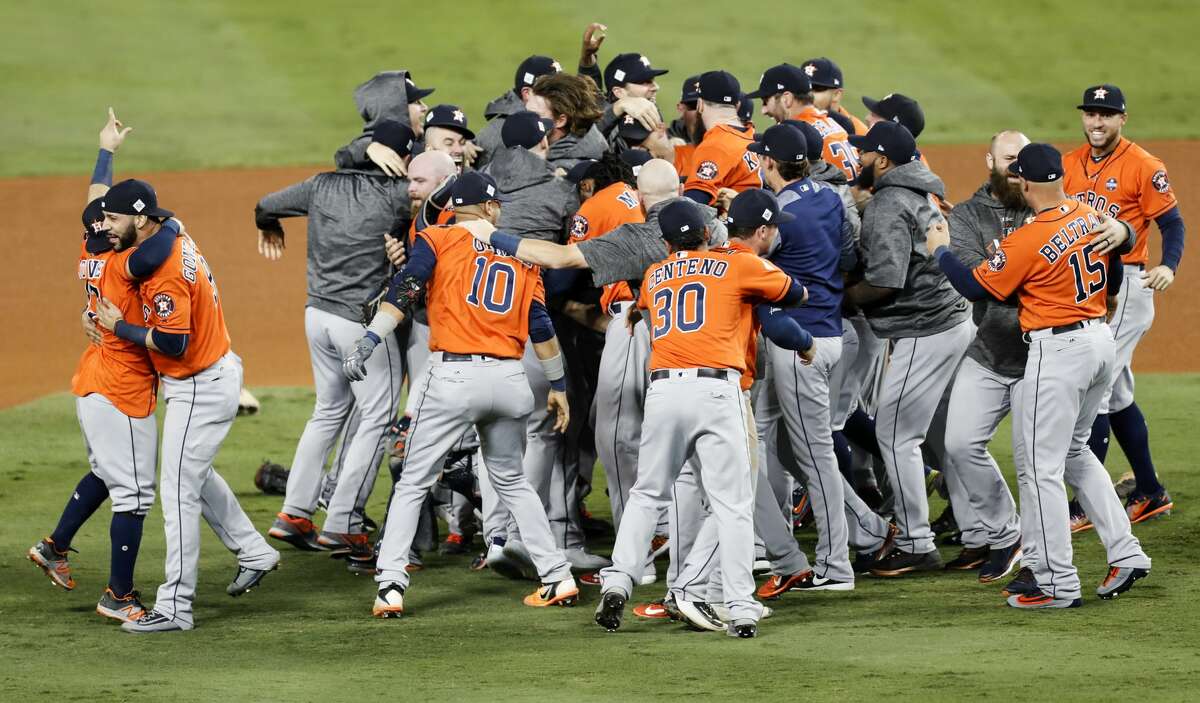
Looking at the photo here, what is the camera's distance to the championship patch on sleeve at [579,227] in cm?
654

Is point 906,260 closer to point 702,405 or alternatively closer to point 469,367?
point 702,405

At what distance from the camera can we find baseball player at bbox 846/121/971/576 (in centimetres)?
643

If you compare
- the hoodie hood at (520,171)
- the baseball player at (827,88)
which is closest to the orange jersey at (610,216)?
the hoodie hood at (520,171)

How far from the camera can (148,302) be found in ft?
19.1

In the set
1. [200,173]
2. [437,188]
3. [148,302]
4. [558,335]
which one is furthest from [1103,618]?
[200,173]

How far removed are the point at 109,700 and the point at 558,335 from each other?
2820 mm

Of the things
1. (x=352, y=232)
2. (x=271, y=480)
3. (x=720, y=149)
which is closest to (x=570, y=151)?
Answer: (x=720, y=149)

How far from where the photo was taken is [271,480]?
821cm

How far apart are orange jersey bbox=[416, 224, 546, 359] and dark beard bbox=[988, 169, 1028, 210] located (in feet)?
6.25

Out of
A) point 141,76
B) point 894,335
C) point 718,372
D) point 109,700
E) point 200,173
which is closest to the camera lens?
point 109,700

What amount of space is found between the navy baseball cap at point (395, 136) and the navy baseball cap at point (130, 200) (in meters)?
1.48

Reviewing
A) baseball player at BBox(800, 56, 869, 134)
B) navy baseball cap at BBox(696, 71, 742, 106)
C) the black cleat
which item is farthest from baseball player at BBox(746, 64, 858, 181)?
the black cleat

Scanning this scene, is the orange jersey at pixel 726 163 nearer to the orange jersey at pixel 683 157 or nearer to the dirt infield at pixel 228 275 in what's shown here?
the orange jersey at pixel 683 157

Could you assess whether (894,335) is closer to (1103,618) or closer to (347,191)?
(1103,618)
